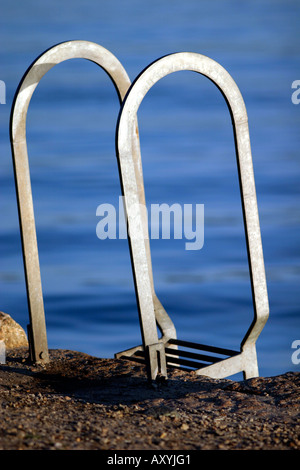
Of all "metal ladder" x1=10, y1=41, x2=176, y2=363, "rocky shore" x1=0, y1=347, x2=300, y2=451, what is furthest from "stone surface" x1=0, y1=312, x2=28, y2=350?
"metal ladder" x1=10, y1=41, x2=176, y2=363

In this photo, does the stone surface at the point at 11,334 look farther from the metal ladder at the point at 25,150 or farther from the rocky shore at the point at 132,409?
the metal ladder at the point at 25,150

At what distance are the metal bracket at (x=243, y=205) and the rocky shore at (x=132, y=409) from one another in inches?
11.9

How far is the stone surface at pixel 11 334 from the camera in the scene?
22.2 ft

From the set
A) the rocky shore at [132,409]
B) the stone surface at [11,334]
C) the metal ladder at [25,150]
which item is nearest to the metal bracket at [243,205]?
the rocky shore at [132,409]

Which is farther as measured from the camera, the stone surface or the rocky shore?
the stone surface

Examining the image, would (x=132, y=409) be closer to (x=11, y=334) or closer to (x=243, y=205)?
(x=243, y=205)

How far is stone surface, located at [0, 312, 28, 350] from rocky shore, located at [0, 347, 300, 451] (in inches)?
16.1

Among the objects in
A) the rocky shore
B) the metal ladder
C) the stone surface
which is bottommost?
the rocky shore

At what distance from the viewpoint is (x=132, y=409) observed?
4.74 metres

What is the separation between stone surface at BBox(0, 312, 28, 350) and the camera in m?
6.77

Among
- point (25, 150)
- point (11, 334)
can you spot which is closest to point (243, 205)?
point (25, 150)

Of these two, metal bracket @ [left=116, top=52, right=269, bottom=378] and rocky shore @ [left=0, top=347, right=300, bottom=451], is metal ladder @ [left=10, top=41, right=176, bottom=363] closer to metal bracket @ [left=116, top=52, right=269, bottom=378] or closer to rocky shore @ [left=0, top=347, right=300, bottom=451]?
rocky shore @ [left=0, top=347, right=300, bottom=451]

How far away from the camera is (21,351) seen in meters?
6.62

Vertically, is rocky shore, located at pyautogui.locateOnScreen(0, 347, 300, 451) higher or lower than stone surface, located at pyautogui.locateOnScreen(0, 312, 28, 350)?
lower
